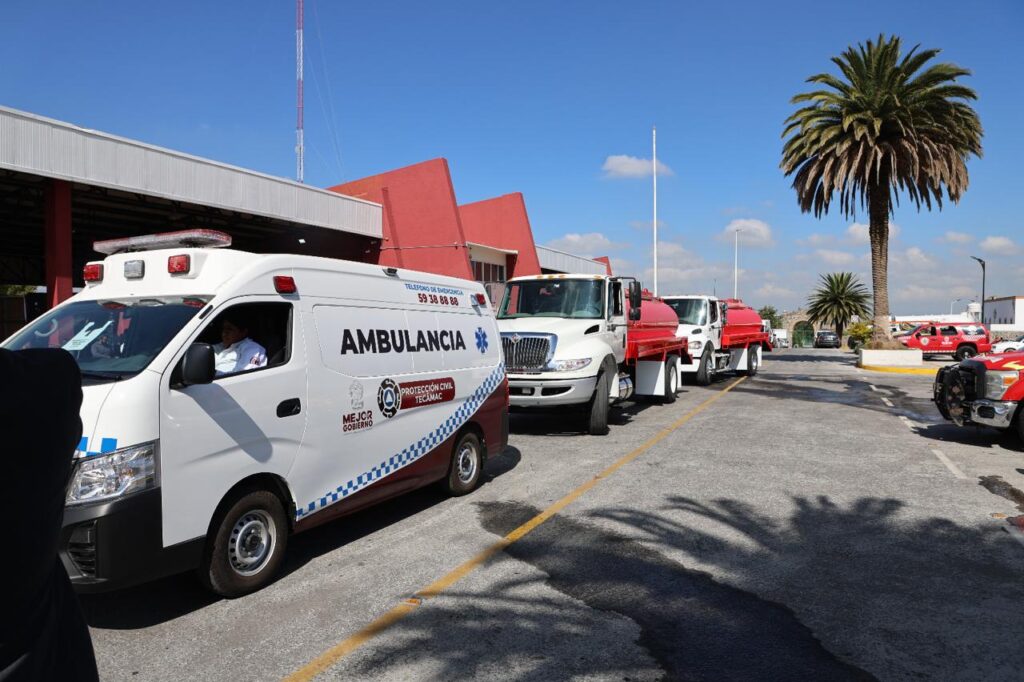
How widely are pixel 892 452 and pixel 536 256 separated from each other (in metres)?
23.3

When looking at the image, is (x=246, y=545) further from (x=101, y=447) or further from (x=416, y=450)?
(x=416, y=450)

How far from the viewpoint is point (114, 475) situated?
3.81 meters

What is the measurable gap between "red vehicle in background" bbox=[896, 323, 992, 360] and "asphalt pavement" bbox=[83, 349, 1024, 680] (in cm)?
3029

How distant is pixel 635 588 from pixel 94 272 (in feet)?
14.6

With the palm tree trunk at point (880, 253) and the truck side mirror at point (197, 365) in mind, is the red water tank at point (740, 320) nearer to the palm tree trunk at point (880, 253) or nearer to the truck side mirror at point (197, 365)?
the palm tree trunk at point (880, 253)

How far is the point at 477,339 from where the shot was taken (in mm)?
7504

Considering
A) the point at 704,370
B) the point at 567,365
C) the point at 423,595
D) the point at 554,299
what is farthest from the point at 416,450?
the point at 704,370

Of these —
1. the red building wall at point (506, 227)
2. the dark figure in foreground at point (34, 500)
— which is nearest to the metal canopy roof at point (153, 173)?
the red building wall at point (506, 227)

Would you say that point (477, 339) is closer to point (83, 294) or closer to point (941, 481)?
point (83, 294)

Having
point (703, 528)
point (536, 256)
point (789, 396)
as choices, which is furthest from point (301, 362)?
point (536, 256)

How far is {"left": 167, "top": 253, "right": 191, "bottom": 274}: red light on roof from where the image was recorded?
15.5ft

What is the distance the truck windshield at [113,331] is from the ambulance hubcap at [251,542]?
1220 millimetres

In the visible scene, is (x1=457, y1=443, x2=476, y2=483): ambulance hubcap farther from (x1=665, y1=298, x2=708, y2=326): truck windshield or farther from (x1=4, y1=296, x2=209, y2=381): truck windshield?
(x1=665, y1=298, x2=708, y2=326): truck windshield

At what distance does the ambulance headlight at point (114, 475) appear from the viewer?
3744 millimetres
